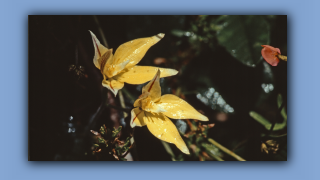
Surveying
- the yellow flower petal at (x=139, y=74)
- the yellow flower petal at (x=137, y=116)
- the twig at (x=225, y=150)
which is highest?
Result: the yellow flower petal at (x=139, y=74)

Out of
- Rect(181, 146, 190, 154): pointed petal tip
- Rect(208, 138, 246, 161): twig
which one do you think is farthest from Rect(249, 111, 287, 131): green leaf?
Rect(181, 146, 190, 154): pointed petal tip

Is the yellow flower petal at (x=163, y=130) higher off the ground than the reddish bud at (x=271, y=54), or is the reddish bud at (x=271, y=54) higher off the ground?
the reddish bud at (x=271, y=54)

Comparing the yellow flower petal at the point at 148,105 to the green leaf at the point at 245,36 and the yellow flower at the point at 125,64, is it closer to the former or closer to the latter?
the yellow flower at the point at 125,64

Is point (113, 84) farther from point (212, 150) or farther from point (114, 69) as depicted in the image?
point (212, 150)

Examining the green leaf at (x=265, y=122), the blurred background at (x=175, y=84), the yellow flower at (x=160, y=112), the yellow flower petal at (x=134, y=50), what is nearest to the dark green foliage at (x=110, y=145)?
the blurred background at (x=175, y=84)
